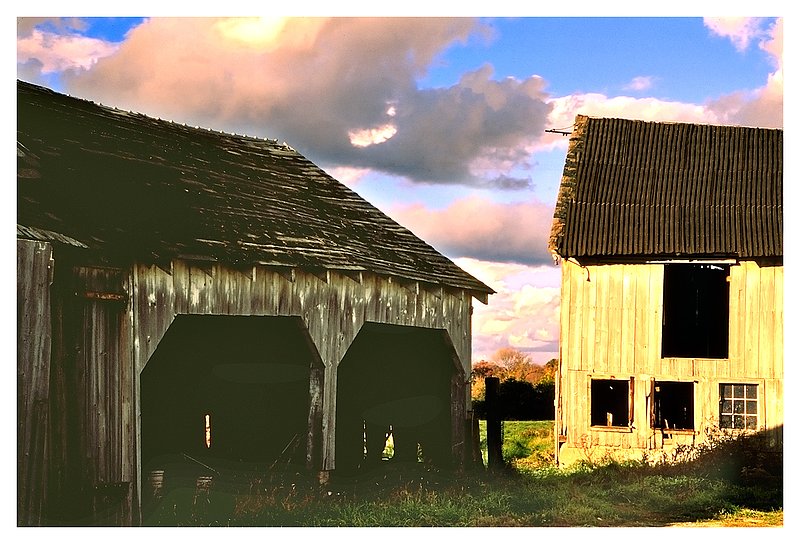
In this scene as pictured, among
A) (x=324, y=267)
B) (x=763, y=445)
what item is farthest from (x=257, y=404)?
(x=763, y=445)

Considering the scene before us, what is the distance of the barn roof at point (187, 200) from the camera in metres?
12.2

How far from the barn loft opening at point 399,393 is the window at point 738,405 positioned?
560cm

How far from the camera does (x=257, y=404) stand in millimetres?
18266

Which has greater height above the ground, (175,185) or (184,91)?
(184,91)

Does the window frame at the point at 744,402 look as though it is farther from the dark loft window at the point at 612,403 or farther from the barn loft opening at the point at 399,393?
the barn loft opening at the point at 399,393

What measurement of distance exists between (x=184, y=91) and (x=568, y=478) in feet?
28.7

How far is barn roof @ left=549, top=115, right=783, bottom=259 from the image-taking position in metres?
19.9

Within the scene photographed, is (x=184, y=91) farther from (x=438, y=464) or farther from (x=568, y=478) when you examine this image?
(x=568, y=478)

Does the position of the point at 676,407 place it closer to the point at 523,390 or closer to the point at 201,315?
the point at 523,390

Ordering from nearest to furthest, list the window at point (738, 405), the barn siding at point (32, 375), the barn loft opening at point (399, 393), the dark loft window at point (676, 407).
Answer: the barn siding at point (32, 375) → the barn loft opening at point (399, 393) → the window at point (738, 405) → the dark loft window at point (676, 407)

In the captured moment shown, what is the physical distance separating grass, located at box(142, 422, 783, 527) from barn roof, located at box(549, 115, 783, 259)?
413 cm

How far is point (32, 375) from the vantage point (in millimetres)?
11125

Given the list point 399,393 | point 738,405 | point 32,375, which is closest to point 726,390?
point 738,405

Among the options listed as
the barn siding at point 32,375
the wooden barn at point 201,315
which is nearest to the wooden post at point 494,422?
the wooden barn at point 201,315
